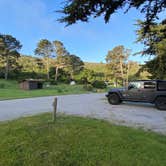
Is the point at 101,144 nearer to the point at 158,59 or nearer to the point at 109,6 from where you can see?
the point at 109,6

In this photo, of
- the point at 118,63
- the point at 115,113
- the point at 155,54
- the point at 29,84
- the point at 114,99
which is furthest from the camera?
the point at 118,63

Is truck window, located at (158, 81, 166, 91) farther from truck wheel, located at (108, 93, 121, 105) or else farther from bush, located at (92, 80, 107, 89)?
bush, located at (92, 80, 107, 89)

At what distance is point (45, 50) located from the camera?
51.7 m

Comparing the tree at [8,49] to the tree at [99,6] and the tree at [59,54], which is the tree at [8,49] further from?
the tree at [99,6]

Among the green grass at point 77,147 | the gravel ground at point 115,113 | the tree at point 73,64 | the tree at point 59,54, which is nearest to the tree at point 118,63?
the tree at point 73,64

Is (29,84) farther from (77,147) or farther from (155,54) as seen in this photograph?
(77,147)

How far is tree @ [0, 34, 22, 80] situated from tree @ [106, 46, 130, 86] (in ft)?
82.0

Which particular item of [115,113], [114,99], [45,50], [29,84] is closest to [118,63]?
[45,50]

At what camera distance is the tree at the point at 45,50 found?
167 feet

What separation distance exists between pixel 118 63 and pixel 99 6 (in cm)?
5289

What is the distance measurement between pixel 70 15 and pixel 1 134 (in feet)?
11.2

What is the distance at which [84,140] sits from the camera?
439cm

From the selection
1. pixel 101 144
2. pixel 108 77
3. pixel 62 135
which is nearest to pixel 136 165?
pixel 101 144

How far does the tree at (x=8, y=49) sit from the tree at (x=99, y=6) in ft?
148
